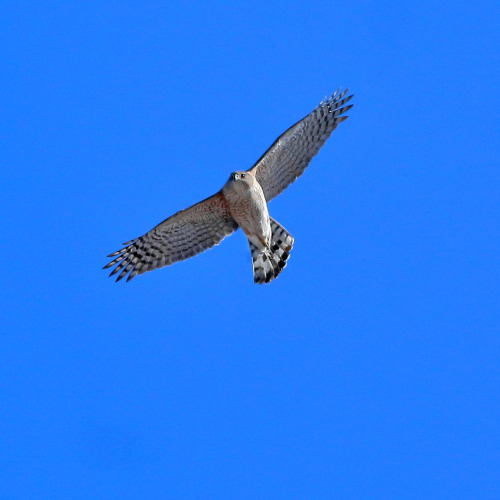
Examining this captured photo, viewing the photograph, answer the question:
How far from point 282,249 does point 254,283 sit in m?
0.71

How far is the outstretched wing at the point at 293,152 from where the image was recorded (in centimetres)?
1227

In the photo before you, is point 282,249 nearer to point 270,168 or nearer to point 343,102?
point 270,168

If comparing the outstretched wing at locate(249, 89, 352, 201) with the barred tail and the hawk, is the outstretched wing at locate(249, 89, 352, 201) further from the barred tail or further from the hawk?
the barred tail

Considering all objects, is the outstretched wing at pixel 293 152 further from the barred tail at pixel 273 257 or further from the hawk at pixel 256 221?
the barred tail at pixel 273 257

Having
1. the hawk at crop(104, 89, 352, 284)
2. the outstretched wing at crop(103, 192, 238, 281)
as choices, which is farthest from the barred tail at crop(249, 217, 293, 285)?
the outstretched wing at crop(103, 192, 238, 281)

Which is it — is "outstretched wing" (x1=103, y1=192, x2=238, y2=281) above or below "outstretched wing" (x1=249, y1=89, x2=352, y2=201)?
below

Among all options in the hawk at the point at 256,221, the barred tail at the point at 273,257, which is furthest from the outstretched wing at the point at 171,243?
the barred tail at the point at 273,257

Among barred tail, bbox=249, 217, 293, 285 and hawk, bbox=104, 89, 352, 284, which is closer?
hawk, bbox=104, 89, 352, 284

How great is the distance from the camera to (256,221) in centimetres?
1207

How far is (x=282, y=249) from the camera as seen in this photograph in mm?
12891

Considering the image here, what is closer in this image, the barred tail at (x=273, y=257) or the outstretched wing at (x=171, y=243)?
the outstretched wing at (x=171, y=243)

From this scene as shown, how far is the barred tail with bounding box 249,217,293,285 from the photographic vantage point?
42.0 feet

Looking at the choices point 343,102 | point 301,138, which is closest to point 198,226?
point 301,138

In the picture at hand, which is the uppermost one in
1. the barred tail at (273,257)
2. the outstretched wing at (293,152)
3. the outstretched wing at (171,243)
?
the outstretched wing at (293,152)
